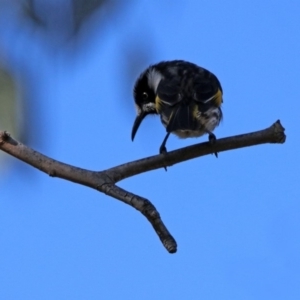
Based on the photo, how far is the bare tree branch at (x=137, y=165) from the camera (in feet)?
7.15

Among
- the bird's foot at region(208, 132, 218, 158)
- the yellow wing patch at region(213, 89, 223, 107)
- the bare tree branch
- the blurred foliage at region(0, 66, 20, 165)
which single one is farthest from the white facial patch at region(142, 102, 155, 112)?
the blurred foliage at region(0, 66, 20, 165)

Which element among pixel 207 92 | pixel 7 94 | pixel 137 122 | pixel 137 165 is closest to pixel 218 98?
pixel 207 92

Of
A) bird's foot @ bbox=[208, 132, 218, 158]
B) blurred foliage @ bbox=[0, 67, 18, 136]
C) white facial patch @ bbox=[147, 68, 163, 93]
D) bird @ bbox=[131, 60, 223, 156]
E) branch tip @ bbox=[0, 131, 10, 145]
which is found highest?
white facial patch @ bbox=[147, 68, 163, 93]

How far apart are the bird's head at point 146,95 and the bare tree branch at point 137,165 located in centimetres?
183

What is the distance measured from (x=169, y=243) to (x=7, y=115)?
2.04ft

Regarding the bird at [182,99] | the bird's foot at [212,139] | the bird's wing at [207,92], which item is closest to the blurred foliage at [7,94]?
the bird's foot at [212,139]

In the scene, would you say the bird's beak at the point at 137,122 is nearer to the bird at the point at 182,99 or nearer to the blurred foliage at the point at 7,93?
the bird at the point at 182,99

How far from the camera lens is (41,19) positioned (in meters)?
1.75

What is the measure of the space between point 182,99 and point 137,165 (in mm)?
1478

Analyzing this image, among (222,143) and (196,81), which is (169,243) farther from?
(196,81)

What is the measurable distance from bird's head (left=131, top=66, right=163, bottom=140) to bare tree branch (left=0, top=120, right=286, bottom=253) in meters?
1.83

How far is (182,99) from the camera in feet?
13.1

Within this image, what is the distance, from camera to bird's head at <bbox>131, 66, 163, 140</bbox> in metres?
4.82

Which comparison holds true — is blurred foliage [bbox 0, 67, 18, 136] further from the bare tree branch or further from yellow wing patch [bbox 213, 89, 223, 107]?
yellow wing patch [bbox 213, 89, 223, 107]
